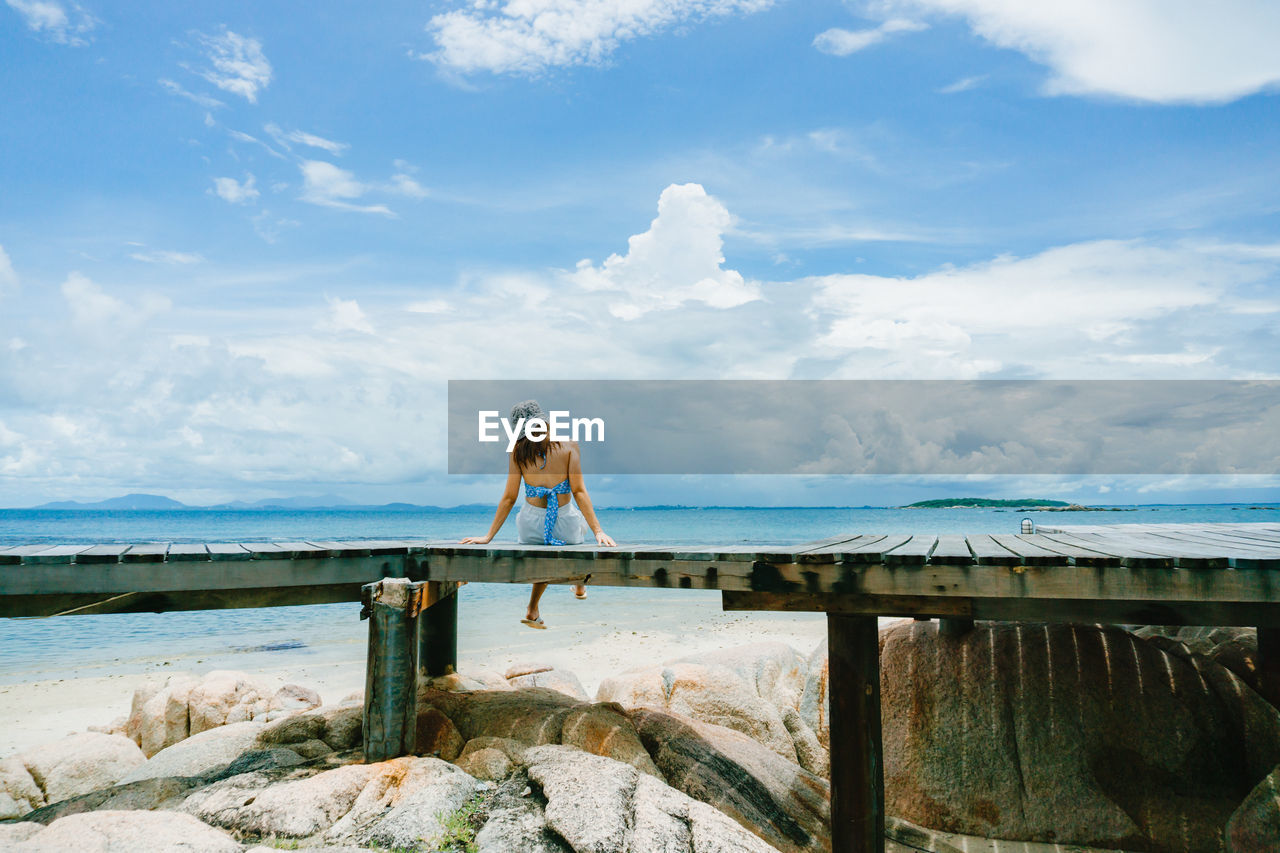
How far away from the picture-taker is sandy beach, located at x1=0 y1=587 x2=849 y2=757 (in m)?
12.7

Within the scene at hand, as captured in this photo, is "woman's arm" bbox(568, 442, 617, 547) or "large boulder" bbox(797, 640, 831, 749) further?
"large boulder" bbox(797, 640, 831, 749)

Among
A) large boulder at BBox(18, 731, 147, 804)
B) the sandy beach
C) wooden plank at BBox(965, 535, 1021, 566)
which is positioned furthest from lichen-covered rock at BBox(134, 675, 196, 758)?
wooden plank at BBox(965, 535, 1021, 566)

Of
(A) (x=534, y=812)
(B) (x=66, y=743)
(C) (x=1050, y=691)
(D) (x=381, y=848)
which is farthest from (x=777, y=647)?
(B) (x=66, y=743)

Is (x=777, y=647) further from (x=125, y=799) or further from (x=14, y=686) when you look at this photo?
(x=14, y=686)

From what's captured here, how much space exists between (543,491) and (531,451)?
0.38m

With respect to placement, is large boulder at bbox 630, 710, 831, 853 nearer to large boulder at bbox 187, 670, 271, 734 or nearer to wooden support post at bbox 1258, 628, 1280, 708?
wooden support post at bbox 1258, 628, 1280, 708

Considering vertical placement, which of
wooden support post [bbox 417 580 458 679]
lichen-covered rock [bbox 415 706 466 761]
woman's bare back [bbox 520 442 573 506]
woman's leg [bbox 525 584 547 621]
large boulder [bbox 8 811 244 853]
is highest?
woman's bare back [bbox 520 442 573 506]

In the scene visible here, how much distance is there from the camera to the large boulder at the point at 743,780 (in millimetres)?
5793

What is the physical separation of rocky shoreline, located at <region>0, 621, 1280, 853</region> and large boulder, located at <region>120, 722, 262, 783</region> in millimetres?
25

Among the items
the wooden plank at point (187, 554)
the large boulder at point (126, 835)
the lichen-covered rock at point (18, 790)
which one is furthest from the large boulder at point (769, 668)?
the lichen-covered rock at point (18, 790)

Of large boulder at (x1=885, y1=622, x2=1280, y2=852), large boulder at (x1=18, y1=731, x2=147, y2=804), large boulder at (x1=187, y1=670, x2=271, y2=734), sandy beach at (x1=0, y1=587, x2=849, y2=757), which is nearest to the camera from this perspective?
large boulder at (x1=885, y1=622, x2=1280, y2=852)

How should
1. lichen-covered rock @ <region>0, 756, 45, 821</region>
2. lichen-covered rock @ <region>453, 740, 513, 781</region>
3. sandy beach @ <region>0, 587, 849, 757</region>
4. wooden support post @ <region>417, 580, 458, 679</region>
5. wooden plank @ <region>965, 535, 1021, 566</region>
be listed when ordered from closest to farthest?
1. wooden plank @ <region>965, 535, 1021, 566</region>
2. lichen-covered rock @ <region>453, 740, 513, 781</region>
3. lichen-covered rock @ <region>0, 756, 45, 821</region>
4. wooden support post @ <region>417, 580, 458, 679</region>
5. sandy beach @ <region>0, 587, 849, 757</region>

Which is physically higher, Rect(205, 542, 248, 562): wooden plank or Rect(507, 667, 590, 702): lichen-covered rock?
Rect(205, 542, 248, 562): wooden plank

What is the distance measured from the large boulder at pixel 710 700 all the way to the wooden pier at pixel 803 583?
226 centimetres
